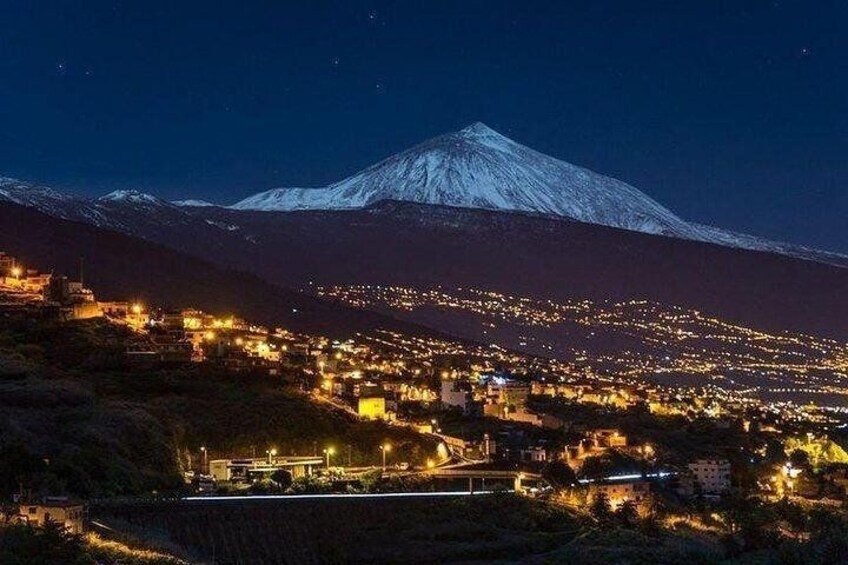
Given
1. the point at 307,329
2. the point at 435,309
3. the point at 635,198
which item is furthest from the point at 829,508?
the point at 635,198

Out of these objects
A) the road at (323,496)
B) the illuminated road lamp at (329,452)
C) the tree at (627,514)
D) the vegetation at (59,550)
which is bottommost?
the tree at (627,514)

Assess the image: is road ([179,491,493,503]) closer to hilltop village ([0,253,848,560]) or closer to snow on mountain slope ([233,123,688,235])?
hilltop village ([0,253,848,560])

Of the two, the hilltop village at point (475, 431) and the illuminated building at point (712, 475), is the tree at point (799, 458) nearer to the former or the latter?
the hilltop village at point (475, 431)

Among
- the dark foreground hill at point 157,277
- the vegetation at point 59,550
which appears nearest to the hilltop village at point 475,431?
the vegetation at point 59,550

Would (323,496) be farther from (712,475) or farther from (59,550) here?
(712,475)

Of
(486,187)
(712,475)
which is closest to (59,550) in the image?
(712,475)

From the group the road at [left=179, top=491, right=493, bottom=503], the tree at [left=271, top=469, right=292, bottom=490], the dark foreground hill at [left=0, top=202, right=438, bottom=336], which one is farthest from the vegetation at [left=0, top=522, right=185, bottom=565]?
the dark foreground hill at [left=0, top=202, right=438, bottom=336]
